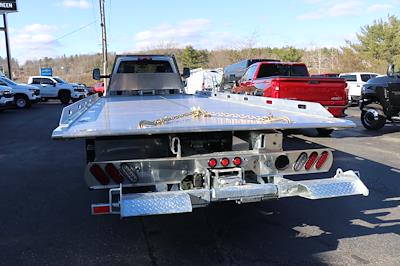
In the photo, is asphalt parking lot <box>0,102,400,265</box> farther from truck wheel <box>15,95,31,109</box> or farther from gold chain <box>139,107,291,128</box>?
truck wheel <box>15,95,31,109</box>

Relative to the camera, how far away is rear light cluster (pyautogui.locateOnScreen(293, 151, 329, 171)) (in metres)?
4.25

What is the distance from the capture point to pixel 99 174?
381 centimetres

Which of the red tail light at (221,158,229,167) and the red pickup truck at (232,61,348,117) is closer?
the red tail light at (221,158,229,167)

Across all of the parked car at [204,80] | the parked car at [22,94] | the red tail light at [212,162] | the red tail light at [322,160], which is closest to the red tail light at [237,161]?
the red tail light at [212,162]

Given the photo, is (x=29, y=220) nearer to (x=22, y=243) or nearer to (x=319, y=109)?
(x=22, y=243)

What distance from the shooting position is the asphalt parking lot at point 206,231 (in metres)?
3.88

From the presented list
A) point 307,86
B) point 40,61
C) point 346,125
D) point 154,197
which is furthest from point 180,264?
point 40,61

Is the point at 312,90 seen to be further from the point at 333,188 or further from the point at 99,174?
the point at 99,174

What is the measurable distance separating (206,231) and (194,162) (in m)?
0.98

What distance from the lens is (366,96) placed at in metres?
12.7

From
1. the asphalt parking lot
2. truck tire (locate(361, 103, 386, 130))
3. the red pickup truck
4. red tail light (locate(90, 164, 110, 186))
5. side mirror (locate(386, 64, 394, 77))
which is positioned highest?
side mirror (locate(386, 64, 394, 77))

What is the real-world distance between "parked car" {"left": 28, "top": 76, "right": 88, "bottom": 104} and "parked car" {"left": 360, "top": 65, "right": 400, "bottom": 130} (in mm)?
20692

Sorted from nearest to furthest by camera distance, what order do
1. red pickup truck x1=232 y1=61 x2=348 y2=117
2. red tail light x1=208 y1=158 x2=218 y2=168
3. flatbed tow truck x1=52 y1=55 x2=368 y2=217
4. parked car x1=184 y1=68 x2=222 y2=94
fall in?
flatbed tow truck x1=52 y1=55 x2=368 y2=217
red tail light x1=208 y1=158 x2=218 y2=168
red pickup truck x1=232 y1=61 x2=348 y2=117
parked car x1=184 y1=68 x2=222 y2=94

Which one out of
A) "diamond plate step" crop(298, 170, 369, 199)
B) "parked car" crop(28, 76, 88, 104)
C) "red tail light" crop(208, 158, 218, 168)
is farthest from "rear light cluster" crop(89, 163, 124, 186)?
"parked car" crop(28, 76, 88, 104)
